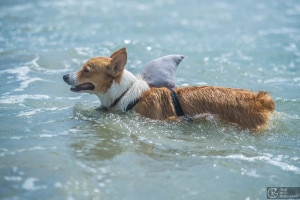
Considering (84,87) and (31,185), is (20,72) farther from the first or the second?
(31,185)

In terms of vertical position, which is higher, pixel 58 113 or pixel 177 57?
pixel 177 57

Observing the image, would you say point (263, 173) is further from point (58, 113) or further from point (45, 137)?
point (58, 113)

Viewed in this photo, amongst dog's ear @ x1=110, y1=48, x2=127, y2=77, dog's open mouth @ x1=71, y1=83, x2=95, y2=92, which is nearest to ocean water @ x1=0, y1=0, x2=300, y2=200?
dog's open mouth @ x1=71, y1=83, x2=95, y2=92

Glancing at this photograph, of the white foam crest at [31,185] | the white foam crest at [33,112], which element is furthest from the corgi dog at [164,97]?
the white foam crest at [31,185]

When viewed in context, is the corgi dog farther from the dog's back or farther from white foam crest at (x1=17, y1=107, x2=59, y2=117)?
white foam crest at (x1=17, y1=107, x2=59, y2=117)

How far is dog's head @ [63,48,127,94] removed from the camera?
5945 millimetres

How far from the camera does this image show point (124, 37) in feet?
36.2

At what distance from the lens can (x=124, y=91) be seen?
5.99 metres

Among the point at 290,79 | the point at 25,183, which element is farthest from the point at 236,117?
the point at 290,79

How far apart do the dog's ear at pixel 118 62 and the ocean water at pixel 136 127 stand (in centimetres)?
58

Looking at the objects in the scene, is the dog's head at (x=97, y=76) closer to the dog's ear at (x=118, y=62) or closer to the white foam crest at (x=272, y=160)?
the dog's ear at (x=118, y=62)

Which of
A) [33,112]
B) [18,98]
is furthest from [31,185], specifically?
[18,98]

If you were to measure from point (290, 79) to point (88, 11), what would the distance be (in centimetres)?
778

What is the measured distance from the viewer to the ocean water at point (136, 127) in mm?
4319
